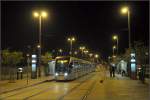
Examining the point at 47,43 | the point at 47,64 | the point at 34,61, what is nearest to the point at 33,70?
the point at 34,61

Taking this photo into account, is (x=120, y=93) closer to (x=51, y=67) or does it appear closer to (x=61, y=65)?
(x=61, y=65)

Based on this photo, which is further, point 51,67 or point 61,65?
point 51,67

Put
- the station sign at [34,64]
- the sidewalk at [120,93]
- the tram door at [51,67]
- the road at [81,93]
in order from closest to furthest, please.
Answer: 1. the sidewalk at [120,93]
2. the road at [81,93]
3. the station sign at [34,64]
4. the tram door at [51,67]

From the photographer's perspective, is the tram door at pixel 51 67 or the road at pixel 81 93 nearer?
the road at pixel 81 93

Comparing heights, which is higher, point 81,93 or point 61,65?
point 61,65

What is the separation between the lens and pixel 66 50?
123062 millimetres

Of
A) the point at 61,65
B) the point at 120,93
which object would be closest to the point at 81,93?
the point at 120,93

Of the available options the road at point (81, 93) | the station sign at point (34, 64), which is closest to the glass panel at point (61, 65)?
the station sign at point (34, 64)

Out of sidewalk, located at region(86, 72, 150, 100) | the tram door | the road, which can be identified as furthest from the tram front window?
the road

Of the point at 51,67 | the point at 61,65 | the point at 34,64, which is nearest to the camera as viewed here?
the point at 61,65

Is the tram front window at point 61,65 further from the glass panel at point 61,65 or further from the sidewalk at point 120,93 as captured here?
the sidewalk at point 120,93

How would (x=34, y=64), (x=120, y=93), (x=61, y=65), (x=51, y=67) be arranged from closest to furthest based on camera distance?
(x=120, y=93) → (x=61, y=65) → (x=34, y=64) → (x=51, y=67)

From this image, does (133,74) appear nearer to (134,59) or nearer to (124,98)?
(134,59)

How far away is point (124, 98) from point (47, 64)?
38204 millimetres
